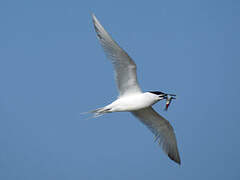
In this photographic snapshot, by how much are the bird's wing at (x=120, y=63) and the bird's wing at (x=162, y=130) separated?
751mm

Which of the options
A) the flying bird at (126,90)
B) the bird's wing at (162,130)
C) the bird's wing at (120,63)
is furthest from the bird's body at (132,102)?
the bird's wing at (162,130)

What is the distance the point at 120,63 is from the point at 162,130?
1.66 m

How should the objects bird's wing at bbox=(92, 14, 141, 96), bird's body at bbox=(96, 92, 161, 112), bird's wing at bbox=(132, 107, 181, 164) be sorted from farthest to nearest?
bird's wing at bbox=(132, 107, 181, 164) < bird's body at bbox=(96, 92, 161, 112) < bird's wing at bbox=(92, 14, 141, 96)


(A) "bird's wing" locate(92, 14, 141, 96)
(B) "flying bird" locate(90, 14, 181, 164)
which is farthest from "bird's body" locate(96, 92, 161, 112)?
(A) "bird's wing" locate(92, 14, 141, 96)

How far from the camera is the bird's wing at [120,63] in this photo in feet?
18.7

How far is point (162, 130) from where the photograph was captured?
23.1ft

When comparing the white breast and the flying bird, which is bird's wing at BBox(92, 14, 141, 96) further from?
the white breast

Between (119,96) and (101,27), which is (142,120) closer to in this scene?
(119,96)

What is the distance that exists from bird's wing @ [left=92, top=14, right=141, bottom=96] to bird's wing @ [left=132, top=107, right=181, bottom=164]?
0.75 m

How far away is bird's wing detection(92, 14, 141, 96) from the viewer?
5691 millimetres

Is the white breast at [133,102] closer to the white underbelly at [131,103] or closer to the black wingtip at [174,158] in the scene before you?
the white underbelly at [131,103]

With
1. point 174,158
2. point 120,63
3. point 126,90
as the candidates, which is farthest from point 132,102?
point 174,158

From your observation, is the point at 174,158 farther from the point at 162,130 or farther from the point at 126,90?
the point at 126,90

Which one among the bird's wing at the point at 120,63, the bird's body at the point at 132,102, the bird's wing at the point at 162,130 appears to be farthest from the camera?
the bird's wing at the point at 162,130
